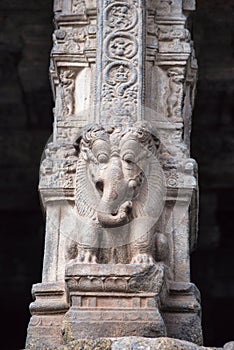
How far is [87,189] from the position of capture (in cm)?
799

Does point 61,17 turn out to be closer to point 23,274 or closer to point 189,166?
point 189,166

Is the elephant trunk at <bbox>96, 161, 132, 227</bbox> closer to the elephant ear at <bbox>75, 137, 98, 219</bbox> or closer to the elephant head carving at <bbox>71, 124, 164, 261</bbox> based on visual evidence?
the elephant head carving at <bbox>71, 124, 164, 261</bbox>

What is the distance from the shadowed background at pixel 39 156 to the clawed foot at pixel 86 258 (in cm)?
372

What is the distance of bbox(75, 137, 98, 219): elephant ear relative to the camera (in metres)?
7.91

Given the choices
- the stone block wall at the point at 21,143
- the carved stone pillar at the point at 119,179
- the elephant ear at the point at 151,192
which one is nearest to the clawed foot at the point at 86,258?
the carved stone pillar at the point at 119,179

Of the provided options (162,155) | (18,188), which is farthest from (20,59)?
(162,155)

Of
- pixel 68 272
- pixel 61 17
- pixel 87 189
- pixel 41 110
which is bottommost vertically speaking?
pixel 68 272

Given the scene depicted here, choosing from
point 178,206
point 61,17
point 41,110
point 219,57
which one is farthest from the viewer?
point 41,110

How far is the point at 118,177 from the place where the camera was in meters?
7.80

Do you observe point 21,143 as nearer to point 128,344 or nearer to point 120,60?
point 120,60

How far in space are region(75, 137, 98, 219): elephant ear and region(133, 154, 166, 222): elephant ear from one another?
0.93 feet

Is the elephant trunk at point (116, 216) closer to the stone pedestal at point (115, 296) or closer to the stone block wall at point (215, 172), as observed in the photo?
the stone pedestal at point (115, 296)

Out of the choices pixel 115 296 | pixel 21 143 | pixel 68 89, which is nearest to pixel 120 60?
pixel 68 89

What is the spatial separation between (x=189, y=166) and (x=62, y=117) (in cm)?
101
